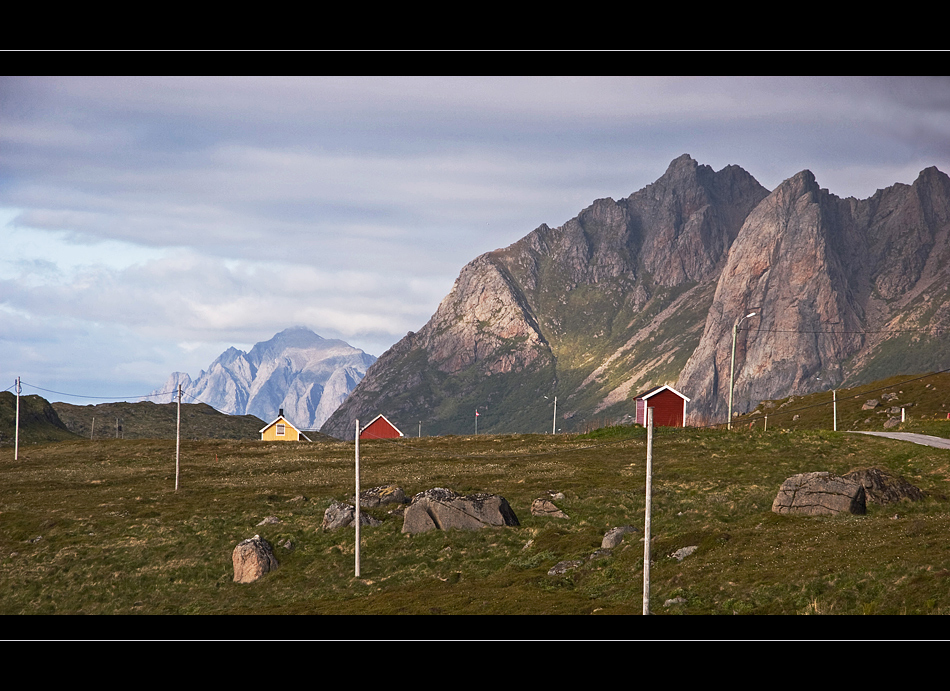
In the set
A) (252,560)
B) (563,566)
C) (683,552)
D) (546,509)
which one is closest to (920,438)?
(546,509)

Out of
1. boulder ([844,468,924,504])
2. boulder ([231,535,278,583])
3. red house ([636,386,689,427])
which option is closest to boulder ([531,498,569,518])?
boulder ([231,535,278,583])

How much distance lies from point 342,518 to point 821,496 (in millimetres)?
35210

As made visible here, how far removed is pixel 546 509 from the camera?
6662 cm

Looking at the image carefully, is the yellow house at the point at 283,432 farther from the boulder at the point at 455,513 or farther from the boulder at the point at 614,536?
the boulder at the point at 614,536

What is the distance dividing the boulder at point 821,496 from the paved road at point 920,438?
87.3 ft

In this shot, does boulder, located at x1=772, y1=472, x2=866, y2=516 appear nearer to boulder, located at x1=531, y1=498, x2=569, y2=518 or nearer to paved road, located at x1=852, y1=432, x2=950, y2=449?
boulder, located at x1=531, y1=498, x2=569, y2=518

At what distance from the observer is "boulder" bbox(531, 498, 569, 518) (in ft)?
215

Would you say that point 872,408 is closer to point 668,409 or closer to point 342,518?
point 668,409

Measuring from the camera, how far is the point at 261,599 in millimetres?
52438

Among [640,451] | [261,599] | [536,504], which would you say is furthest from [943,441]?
[261,599]

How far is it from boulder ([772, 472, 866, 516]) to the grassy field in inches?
56.4
